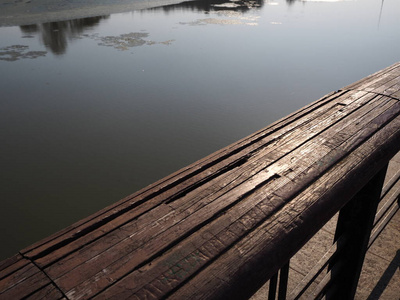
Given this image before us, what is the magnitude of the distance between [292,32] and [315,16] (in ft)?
10.7

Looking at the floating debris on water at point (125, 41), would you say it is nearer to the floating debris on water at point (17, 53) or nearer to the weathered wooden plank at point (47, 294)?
the floating debris on water at point (17, 53)

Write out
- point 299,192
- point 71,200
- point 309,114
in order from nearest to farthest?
point 299,192 → point 309,114 → point 71,200

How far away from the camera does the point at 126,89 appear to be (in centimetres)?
636

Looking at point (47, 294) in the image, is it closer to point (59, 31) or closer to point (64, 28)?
point (59, 31)

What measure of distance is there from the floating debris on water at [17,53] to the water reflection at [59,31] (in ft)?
1.38

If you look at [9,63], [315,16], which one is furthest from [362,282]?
[315,16]

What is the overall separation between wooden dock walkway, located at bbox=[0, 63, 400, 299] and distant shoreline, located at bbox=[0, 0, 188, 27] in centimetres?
1134

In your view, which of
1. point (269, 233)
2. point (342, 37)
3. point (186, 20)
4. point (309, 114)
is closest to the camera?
point (269, 233)

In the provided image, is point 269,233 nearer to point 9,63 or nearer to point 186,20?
point 9,63

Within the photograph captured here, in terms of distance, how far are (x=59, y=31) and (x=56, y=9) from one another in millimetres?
2785

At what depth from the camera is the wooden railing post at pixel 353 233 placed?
111 cm

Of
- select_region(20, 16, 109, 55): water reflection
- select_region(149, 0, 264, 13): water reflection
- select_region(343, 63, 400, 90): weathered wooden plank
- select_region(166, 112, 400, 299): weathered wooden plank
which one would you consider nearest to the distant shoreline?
select_region(20, 16, 109, 55): water reflection

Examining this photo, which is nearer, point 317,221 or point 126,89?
point 317,221

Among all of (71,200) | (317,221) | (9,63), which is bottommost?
(71,200)
